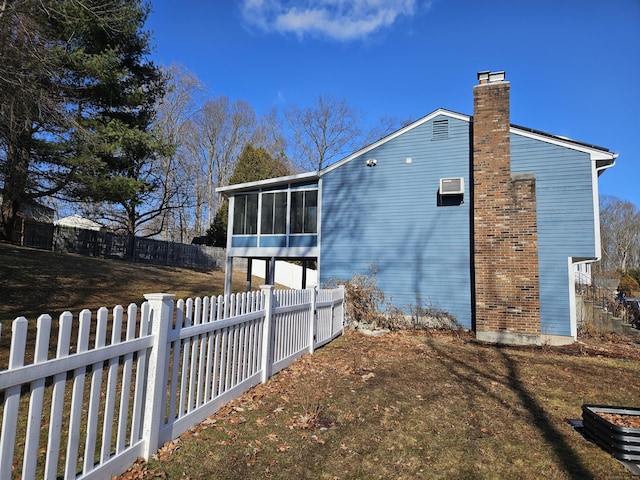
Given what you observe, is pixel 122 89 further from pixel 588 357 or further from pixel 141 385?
pixel 588 357

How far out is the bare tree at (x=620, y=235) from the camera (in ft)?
150

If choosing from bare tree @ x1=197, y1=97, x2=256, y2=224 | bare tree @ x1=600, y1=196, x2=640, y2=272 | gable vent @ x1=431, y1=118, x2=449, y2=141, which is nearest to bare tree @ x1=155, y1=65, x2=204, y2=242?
bare tree @ x1=197, y1=97, x2=256, y2=224

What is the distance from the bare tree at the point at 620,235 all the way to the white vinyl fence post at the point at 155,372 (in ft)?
180

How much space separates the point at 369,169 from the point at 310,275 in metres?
16.2

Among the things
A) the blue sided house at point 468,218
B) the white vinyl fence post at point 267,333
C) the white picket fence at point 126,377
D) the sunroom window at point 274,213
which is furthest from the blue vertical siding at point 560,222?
the sunroom window at point 274,213

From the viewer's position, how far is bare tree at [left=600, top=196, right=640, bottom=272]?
45.7 m

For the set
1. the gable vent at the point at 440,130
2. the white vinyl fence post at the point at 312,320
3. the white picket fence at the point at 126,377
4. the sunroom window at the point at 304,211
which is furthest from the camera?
the sunroom window at the point at 304,211

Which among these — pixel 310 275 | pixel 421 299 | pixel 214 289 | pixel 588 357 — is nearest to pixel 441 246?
pixel 421 299

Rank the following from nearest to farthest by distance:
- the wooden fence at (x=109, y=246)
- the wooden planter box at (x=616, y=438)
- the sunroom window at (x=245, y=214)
→ the wooden planter box at (x=616, y=438) < the sunroom window at (x=245, y=214) < the wooden fence at (x=109, y=246)

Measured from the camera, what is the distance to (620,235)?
151 ft

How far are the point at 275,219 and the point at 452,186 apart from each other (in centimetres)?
634

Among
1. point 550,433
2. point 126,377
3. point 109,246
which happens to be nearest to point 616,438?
point 550,433

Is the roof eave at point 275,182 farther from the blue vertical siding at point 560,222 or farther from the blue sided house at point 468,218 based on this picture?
the blue vertical siding at point 560,222

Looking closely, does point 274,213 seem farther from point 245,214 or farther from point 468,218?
point 468,218
